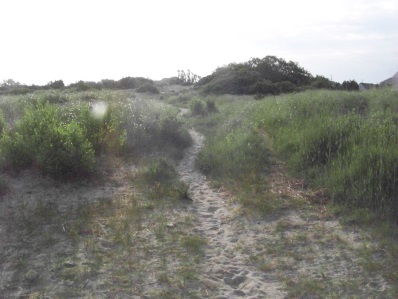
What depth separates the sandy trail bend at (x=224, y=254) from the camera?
521 centimetres

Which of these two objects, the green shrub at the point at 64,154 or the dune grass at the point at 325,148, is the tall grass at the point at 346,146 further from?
the green shrub at the point at 64,154

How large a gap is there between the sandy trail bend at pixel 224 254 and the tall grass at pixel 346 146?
5.32ft

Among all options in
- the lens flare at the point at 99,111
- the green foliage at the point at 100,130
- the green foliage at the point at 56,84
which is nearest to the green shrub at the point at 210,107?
the lens flare at the point at 99,111

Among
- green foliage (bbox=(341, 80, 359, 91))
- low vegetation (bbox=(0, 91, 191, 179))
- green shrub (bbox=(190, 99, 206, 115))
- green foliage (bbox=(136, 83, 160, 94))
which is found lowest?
low vegetation (bbox=(0, 91, 191, 179))

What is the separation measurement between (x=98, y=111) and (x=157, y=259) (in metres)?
6.16

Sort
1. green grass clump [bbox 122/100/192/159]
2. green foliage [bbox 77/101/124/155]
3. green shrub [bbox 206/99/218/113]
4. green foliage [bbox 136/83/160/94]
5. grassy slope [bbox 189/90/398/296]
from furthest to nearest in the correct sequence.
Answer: green foliage [bbox 136/83/160/94] < green shrub [bbox 206/99/218/113] < green grass clump [bbox 122/100/192/159] < green foliage [bbox 77/101/124/155] < grassy slope [bbox 189/90/398/296]

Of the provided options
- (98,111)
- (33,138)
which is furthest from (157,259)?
(98,111)

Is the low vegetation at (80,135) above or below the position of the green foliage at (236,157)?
above

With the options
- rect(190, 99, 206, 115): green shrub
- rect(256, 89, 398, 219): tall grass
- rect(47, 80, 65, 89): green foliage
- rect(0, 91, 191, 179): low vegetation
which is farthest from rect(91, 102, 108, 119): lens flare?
rect(47, 80, 65, 89): green foliage

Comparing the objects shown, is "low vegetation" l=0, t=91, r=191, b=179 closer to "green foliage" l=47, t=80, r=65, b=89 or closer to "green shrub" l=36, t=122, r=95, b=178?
"green shrub" l=36, t=122, r=95, b=178

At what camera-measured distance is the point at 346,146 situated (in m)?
8.48

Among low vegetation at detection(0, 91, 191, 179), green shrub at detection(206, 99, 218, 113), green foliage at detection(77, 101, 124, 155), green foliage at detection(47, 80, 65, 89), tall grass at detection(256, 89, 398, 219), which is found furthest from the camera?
green foliage at detection(47, 80, 65, 89)

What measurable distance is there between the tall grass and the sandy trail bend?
1621mm

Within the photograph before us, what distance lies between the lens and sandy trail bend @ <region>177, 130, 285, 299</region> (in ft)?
17.1
